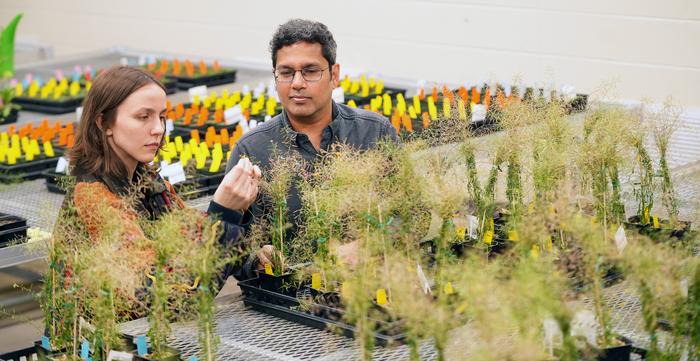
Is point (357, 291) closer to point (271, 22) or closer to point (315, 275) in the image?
point (315, 275)

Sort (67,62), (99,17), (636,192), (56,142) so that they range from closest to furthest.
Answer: (636,192), (56,142), (67,62), (99,17)

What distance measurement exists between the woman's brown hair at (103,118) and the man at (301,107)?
577 mm

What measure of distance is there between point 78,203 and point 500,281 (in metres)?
1.18

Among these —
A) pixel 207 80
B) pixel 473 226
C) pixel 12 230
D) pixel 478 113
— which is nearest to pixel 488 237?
pixel 473 226

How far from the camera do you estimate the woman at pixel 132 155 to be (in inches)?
107

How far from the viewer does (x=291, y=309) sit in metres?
2.53

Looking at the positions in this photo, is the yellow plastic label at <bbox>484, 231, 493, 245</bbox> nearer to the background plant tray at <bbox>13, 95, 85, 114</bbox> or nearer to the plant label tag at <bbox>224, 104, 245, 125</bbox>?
the plant label tag at <bbox>224, 104, 245, 125</bbox>

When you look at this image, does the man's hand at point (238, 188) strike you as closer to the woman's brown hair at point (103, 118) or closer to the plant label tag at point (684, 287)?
the woman's brown hair at point (103, 118)

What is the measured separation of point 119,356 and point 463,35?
5.67 m

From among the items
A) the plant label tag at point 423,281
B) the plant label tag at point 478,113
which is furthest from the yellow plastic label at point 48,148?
the plant label tag at point 423,281

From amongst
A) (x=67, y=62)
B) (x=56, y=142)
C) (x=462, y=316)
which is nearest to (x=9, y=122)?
(x=56, y=142)

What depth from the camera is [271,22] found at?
8648mm

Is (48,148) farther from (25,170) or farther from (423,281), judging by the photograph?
(423,281)

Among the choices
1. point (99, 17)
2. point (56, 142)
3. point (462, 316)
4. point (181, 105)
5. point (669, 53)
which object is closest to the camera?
point (462, 316)
